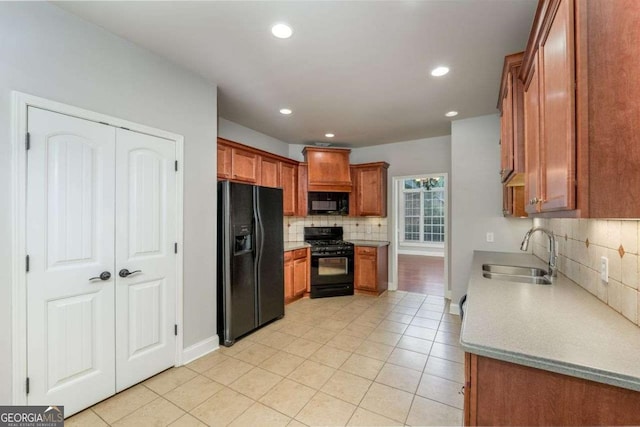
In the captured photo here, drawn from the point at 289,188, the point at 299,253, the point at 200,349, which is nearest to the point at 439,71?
the point at 289,188

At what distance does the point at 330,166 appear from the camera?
480 centimetres

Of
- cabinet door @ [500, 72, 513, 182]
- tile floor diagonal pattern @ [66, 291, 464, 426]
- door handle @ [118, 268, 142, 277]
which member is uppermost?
cabinet door @ [500, 72, 513, 182]

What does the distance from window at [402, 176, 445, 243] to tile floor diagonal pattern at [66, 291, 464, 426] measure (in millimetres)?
5759

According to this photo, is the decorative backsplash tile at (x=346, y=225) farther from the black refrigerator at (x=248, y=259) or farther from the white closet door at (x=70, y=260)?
the white closet door at (x=70, y=260)

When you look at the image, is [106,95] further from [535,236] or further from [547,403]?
[535,236]

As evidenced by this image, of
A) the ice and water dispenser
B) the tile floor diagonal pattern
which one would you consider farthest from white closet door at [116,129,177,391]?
the ice and water dispenser

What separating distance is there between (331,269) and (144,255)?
2.92 meters

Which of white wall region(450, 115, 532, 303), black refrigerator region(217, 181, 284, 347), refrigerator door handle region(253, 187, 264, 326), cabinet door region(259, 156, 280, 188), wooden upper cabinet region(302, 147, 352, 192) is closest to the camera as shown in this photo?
black refrigerator region(217, 181, 284, 347)

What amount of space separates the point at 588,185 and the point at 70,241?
8.86 ft

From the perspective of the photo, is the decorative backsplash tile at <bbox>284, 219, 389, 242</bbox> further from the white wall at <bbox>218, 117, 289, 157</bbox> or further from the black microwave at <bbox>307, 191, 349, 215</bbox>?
the white wall at <bbox>218, 117, 289, 157</bbox>

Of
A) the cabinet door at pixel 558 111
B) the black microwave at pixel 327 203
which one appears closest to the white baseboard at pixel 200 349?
the black microwave at pixel 327 203

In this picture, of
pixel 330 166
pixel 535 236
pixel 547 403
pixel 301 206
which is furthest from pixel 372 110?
pixel 547 403

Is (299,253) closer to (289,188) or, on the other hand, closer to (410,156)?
(289,188)

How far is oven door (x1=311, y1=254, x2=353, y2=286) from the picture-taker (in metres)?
4.53
